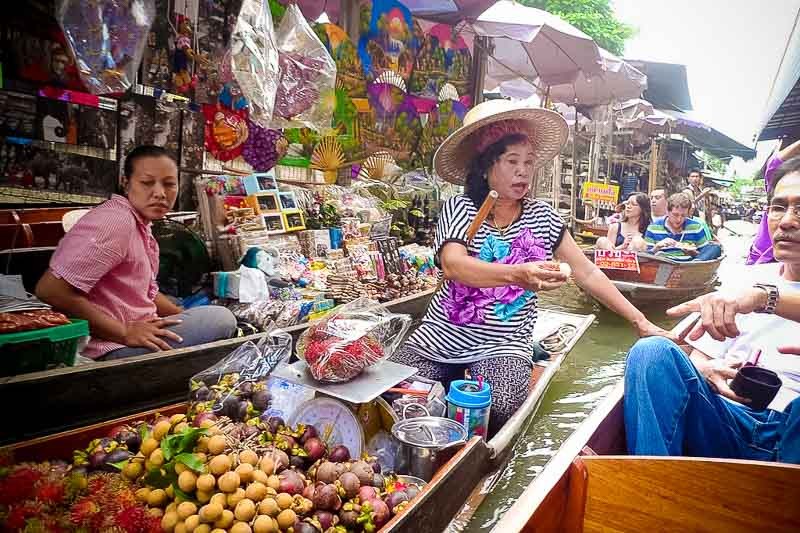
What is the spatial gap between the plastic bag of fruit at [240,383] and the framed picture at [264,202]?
206 centimetres

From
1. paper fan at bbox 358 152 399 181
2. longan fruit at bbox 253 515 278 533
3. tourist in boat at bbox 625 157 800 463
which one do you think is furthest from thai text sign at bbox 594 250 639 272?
longan fruit at bbox 253 515 278 533

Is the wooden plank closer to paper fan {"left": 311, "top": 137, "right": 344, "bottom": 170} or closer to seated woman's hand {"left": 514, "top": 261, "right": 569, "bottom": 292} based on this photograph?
seated woman's hand {"left": 514, "top": 261, "right": 569, "bottom": 292}

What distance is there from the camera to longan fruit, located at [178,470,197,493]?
4.13 ft

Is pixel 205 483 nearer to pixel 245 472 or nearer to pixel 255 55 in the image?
pixel 245 472

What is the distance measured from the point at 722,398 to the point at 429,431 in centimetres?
98

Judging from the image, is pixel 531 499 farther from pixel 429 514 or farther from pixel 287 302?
pixel 287 302

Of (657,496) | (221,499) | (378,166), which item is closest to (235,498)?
(221,499)

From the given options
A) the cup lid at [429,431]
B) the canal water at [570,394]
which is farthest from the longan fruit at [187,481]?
the canal water at [570,394]

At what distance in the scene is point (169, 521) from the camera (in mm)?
1237

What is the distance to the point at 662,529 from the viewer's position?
111cm

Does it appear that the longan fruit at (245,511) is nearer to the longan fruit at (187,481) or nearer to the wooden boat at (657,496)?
the longan fruit at (187,481)

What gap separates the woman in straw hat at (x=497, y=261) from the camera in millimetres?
2309

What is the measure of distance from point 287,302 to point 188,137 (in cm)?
163

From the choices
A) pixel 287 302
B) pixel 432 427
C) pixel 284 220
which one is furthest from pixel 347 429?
pixel 284 220
